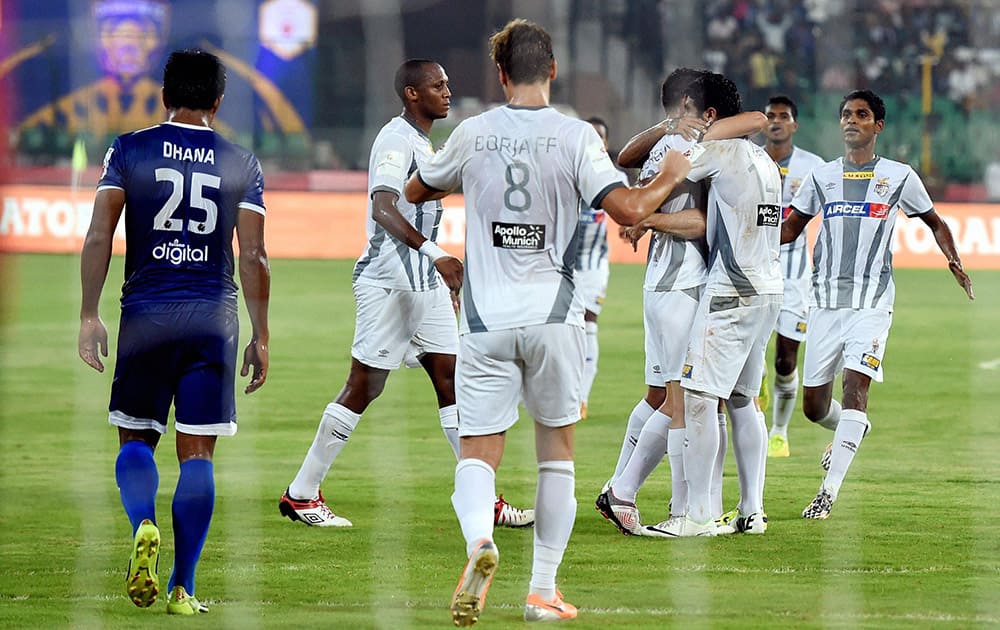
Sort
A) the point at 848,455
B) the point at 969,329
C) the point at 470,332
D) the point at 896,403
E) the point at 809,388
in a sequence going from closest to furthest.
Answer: the point at 470,332
the point at 848,455
the point at 809,388
the point at 896,403
the point at 969,329

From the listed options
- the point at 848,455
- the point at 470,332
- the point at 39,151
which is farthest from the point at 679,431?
the point at 39,151

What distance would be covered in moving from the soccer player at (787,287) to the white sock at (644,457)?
2379mm

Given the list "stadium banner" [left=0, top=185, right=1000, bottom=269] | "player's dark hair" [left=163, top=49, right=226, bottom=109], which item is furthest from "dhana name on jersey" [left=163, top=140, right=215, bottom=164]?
"stadium banner" [left=0, top=185, right=1000, bottom=269]

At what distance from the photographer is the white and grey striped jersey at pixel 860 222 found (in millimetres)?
7449

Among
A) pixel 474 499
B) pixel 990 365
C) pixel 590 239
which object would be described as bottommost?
pixel 990 365

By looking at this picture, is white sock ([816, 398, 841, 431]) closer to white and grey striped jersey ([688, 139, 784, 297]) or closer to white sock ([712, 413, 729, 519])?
white sock ([712, 413, 729, 519])

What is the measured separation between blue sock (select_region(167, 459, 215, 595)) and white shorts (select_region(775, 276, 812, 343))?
15.5ft

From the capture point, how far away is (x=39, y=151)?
74.9 feet

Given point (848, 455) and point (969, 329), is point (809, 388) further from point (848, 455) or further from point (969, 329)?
point (969, 329)

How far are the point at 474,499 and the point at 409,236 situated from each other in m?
1.57

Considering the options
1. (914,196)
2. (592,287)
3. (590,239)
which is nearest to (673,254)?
(914,196)

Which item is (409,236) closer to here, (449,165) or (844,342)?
(449,165)

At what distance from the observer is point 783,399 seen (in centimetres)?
909

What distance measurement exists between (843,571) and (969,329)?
1069cm
